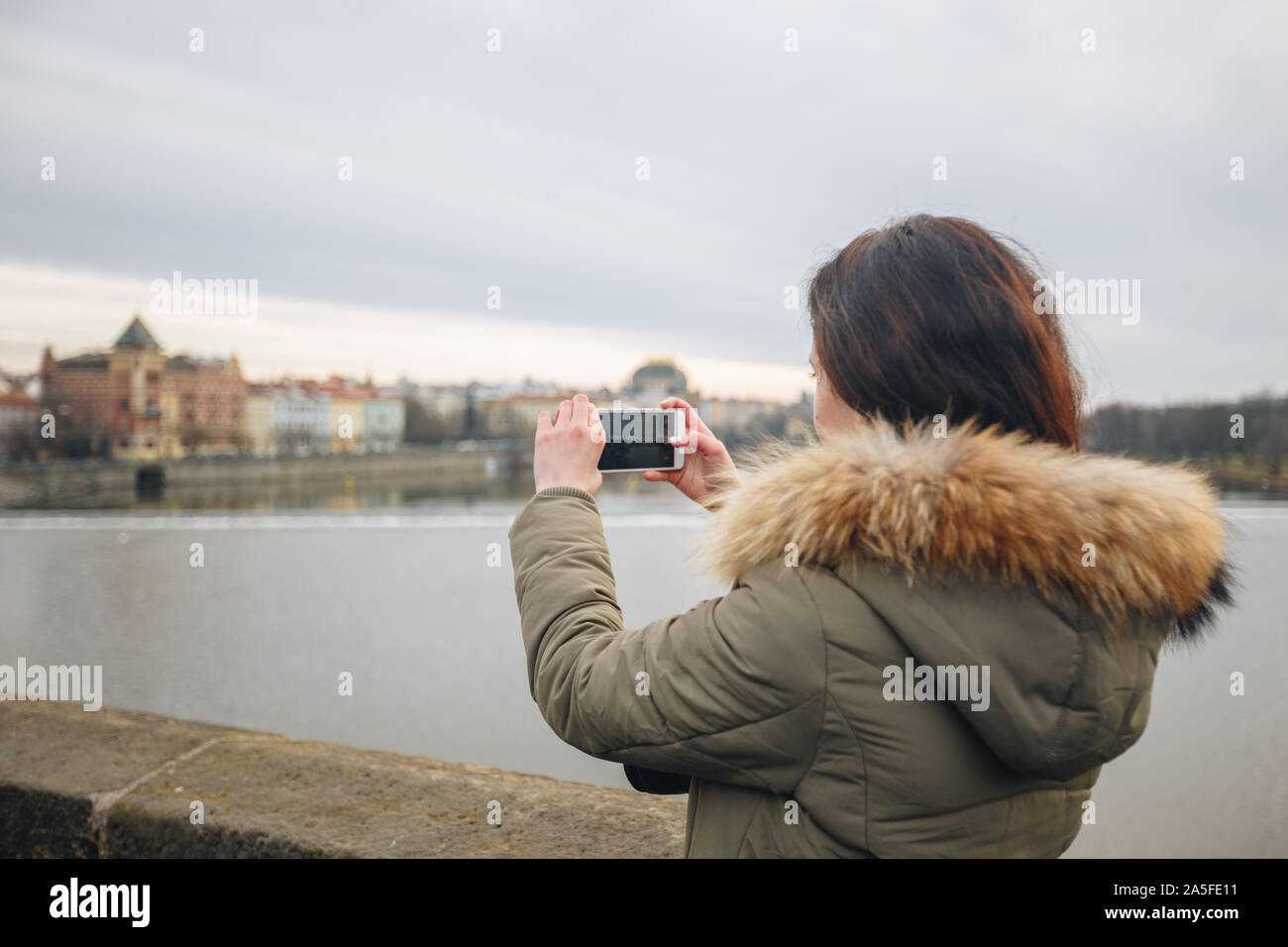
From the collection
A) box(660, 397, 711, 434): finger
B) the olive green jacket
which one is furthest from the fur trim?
box(660, 397, 711, 434): finger

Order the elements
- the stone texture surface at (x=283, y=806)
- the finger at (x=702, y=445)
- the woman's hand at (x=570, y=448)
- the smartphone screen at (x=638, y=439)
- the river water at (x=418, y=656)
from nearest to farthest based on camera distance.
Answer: the woman's hand at (x=570, y=448), the smartphone screen at (x=638, y=439), the finger at (x=702, y=445), the stone texture surface at (x=283, y=806), the river water at (x=418, y=656)

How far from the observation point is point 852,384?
3.30 ft

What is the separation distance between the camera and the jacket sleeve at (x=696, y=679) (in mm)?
867

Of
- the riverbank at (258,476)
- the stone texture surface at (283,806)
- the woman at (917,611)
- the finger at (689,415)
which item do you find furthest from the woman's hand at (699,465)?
the riverbank at (258,476)

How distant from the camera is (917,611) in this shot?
86cm

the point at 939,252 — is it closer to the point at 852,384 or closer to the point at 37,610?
the point at 852,384

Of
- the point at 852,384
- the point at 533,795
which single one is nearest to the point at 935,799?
the point at 852,384

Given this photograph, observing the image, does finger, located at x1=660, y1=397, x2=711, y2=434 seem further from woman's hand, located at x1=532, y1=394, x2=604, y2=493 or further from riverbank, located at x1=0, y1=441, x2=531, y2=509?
riverbank, located at x1=0, y1=441, x2=531, y2=509

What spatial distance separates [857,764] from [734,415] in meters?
43.2

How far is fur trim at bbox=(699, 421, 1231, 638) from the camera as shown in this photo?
86 centimetres

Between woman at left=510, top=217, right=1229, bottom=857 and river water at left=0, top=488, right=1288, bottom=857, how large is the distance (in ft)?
0.47

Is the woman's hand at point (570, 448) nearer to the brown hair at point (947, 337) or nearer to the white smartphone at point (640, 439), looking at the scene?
the white smartphone at point (640, 439)

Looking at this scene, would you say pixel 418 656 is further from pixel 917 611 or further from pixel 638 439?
pixel 917 611

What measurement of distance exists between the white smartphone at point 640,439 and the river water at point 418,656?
218mm
